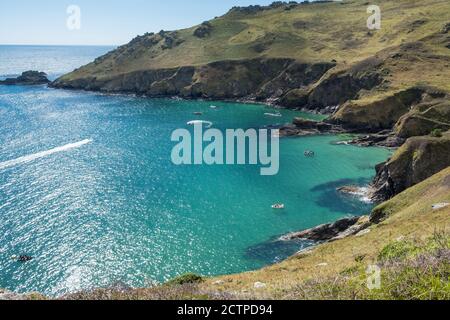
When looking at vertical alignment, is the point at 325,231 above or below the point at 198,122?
below

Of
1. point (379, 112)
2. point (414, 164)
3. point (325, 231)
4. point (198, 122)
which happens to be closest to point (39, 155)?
point (198, 122)

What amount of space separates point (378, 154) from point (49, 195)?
81.9 m

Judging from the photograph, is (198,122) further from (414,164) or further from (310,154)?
(414,164)

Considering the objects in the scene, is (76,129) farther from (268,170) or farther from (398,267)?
(398,267)

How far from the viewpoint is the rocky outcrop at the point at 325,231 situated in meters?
68.1

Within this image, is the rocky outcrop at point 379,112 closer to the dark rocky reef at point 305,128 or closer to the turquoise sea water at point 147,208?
the dark rocky reef at point 305,128

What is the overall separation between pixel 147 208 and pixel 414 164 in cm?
5051

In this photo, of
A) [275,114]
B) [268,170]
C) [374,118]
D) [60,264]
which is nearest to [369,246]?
[60,264]

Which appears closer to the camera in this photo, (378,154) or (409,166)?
(409,166)

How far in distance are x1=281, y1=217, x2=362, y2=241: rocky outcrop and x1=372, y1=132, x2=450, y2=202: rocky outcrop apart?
17.1m

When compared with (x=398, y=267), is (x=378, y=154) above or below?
below

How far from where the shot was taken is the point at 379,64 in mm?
172125

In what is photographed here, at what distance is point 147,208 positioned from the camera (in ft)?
270
